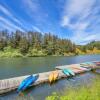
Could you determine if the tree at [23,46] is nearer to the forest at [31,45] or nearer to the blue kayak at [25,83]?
the forest at [31,45]

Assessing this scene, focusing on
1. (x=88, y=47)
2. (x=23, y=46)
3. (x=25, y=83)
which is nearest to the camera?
(x=25, y=83)

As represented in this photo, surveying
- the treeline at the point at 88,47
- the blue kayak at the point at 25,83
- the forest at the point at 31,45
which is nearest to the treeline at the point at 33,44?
the forest at the point at 31,45

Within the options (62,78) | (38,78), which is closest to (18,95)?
(38,78)

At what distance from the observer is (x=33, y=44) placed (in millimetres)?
75688

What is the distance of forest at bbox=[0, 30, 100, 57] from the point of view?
68.3 m

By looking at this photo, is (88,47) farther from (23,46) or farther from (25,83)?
(25,83)

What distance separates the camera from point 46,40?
3155 inches

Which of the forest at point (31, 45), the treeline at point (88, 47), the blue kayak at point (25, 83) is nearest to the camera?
the blue kayak at point (25, 83)

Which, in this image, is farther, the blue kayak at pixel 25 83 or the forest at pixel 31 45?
the forest at pixel 31 45

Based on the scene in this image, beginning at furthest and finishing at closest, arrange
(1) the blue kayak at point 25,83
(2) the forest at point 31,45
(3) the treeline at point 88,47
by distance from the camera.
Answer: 1. (3) the treeline at point 88,47
2. (2) the forest at point 31,45
3. (1) the blue kayak at point 25,83

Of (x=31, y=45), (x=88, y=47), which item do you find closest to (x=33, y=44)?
(x=31, y=45)

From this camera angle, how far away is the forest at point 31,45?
6828cm

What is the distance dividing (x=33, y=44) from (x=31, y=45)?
125 centimetres

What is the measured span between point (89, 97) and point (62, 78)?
13979 millimetres
